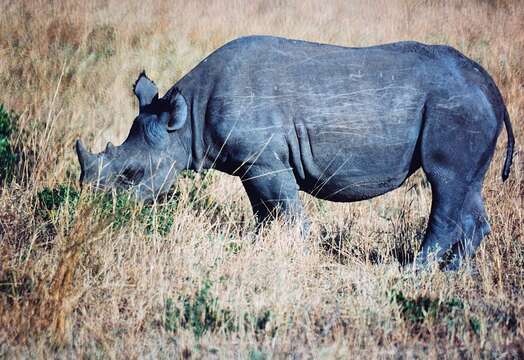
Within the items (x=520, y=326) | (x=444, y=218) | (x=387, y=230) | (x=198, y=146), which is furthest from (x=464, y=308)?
(x=198, y=146)

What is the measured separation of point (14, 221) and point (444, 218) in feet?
10.4

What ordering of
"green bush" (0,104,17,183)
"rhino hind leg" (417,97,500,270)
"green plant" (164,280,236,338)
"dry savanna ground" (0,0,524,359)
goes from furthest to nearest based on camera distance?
"green bush" (0,104,17,183) → "rhino hind leg" (417,97,500,270) → "green plant" (164,280,236,338) → "dry savanna ground" (0,0,524,359)

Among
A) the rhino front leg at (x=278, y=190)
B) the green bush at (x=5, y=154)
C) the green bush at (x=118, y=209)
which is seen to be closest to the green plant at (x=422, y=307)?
the rhino front leg at (x=278, y=190)

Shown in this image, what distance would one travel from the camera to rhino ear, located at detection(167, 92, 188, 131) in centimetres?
585

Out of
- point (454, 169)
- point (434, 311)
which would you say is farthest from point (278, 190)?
point (434, 311)

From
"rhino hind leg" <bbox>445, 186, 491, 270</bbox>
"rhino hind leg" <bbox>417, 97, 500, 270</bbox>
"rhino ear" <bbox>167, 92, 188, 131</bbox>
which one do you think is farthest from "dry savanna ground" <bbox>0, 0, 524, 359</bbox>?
"rhino ear" <bbox>167, 92, 188, 131</bbox>

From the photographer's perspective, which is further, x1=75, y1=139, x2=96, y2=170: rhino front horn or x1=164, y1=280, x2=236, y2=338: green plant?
x1=75, y1=139, x2=96, y2=170: rhino front horn

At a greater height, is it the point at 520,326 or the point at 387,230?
the point at 520,326

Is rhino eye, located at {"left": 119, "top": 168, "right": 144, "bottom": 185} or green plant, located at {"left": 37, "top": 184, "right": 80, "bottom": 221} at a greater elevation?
rhino eye, located at {"left": 119, "top": 168, "right": 144, "bottom": 185}

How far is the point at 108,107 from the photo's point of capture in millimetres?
9703

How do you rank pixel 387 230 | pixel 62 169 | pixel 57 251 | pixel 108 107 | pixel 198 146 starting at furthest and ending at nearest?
pixel 108 107, pixel 62 169, pixel 387 230, pixel 198 146, pixel 57 251

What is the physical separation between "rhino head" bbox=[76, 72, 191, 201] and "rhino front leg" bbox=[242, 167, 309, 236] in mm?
633

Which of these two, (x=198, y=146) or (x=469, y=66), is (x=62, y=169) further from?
(x=469, y=66)

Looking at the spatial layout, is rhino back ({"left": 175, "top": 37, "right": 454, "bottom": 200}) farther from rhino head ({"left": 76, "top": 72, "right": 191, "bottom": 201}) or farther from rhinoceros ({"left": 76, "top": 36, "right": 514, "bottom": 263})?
rhino head ({"left": 76, "top": 72, "right": 191, "bottom": 201})
